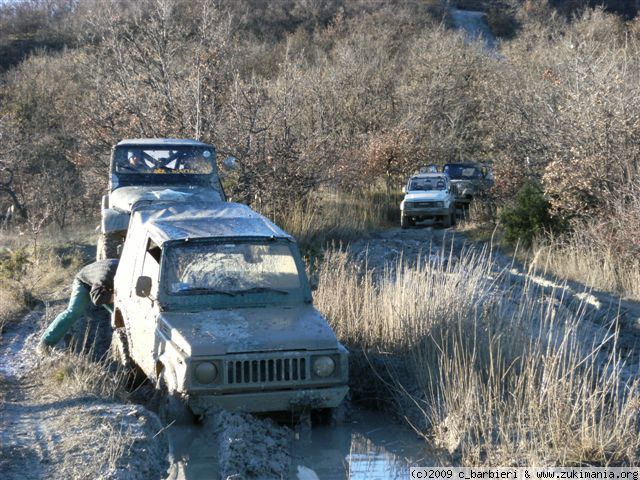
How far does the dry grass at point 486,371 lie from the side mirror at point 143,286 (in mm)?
2505

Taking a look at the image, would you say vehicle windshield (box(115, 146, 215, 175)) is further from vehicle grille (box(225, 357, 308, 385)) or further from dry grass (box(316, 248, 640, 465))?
vehicle grille (box(225, 357, 308, 385))

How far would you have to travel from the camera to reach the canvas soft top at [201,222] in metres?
8.12

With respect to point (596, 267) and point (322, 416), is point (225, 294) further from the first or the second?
point (596, 267)

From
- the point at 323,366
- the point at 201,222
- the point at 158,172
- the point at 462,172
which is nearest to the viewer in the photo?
the point at 323,366

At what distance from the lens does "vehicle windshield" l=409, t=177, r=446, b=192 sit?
25.9 m

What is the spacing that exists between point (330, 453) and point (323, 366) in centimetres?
76

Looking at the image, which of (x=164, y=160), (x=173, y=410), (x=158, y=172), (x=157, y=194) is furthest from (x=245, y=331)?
(x=164, y=160)

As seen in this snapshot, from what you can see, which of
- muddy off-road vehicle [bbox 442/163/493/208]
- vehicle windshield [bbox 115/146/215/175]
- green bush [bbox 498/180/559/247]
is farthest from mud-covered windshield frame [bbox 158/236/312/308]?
muddy off-road vehicle [bbox 442/163/493/208]

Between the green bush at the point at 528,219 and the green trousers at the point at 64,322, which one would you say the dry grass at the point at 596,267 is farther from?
the green trousers at the point at 64,322

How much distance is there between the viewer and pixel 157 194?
11922mm

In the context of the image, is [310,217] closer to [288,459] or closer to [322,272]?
[322,272]

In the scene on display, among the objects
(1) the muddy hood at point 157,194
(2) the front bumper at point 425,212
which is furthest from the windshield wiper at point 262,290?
(2) the front bumper at point 425,212

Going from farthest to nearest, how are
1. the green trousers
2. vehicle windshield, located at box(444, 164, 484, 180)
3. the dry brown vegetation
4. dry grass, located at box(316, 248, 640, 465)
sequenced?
vehicle windshield, located at box(444, 164, 484, 180)
the dry brown vegetation
the green trousers
dry grass, located at box(316, 248, 640, 465)

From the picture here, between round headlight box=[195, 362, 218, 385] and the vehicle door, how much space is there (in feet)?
2.59
